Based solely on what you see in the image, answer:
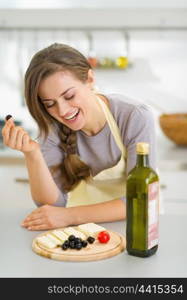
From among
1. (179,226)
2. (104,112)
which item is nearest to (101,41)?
(104,112)

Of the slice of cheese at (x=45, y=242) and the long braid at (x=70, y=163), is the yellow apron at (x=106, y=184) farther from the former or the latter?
the slice of cheese at (x=45, y=242)

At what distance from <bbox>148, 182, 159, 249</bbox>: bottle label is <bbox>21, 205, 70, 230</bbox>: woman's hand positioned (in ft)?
1.03

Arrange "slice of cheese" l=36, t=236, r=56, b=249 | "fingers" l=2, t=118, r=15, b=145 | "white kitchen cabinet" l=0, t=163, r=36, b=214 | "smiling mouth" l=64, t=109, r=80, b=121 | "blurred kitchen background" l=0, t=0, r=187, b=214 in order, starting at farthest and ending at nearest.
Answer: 1. "blurred kitchen background" l=0, t=0, r=187, b=214
2. "white kitchen cabinet" l=0, t=163, r=36, b=214
3. "smiling mouth" l=64, t=109, r=80, b=121
4. "fingers" l=2, t=118, r=15, b=145
5. "slice of cheese" l=36, t=236, r=56, b=249

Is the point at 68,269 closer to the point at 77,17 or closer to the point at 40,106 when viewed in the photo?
the point at 40,106

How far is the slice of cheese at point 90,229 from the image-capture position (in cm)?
137

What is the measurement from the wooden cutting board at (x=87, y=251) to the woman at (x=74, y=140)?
0.19 metres

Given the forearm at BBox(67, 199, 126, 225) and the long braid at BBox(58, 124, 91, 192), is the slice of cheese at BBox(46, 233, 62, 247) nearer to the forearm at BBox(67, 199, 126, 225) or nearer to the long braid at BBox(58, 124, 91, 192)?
the forearm at BBox(67, 199, 126, 225)

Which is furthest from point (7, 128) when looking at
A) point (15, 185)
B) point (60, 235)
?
point (15, 185)

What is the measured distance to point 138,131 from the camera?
1.69m

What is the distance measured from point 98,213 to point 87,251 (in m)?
0.29

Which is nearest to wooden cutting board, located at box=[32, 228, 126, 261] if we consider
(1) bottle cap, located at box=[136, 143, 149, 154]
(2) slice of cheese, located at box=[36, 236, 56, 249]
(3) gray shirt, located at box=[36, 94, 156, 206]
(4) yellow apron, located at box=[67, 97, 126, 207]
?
(2) slice of cheese, located at box=[36, 236, 56, 249]

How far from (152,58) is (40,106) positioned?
1.85 metres

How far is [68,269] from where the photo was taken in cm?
120

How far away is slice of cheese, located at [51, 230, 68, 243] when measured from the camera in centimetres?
132
